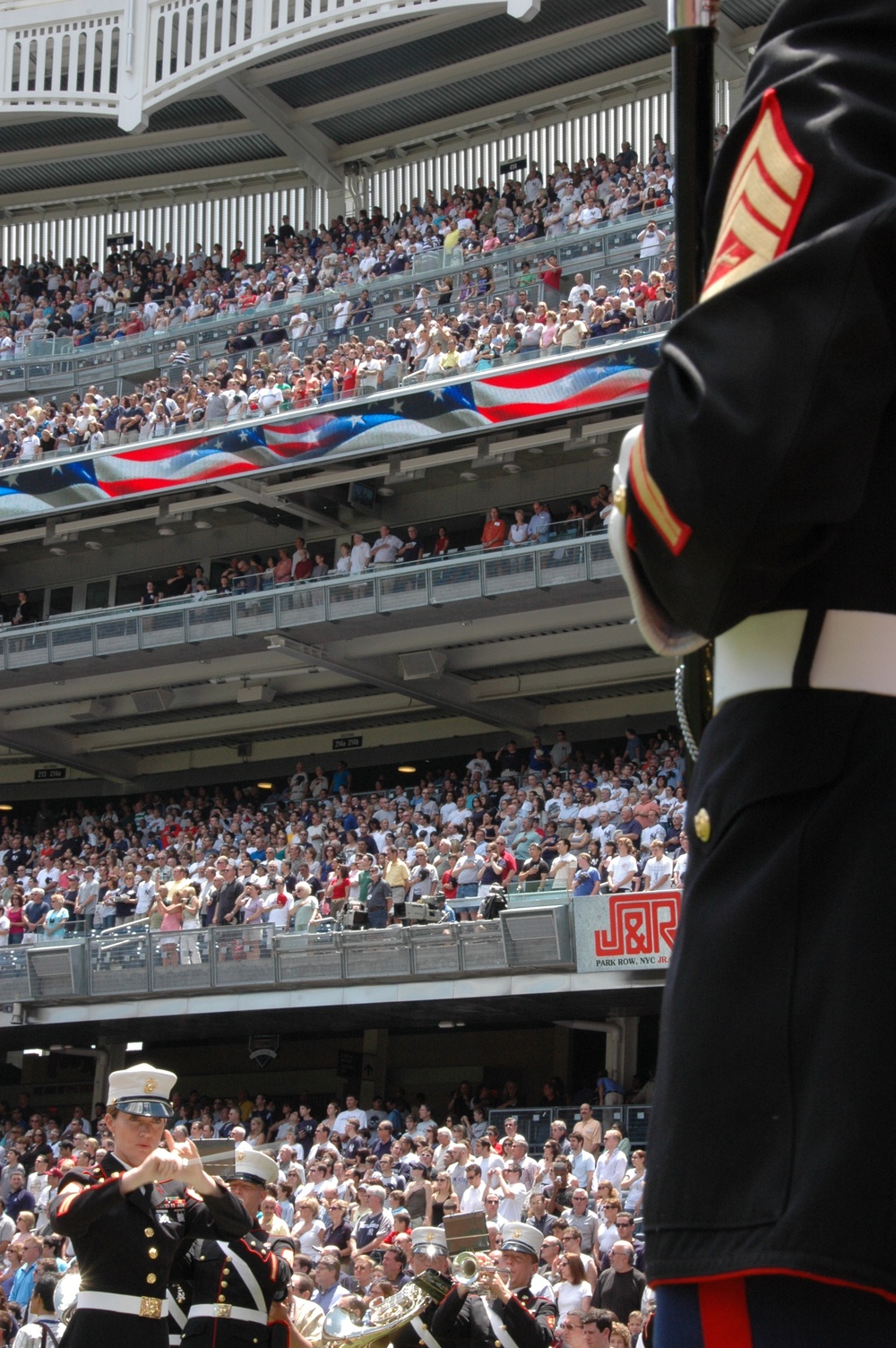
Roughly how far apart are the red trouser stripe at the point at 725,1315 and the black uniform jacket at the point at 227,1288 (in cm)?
566

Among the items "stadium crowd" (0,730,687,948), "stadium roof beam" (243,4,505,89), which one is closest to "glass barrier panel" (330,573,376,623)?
"stadium crowd" (0,730,687,948)

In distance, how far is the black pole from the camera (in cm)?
193

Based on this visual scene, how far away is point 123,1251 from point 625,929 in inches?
528

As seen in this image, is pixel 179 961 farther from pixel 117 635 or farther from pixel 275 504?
pixel 275 504

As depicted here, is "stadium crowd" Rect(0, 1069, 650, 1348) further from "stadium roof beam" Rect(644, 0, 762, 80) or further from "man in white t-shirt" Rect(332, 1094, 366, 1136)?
"stadium roof beam" Rect(644, 0, 762, 80)

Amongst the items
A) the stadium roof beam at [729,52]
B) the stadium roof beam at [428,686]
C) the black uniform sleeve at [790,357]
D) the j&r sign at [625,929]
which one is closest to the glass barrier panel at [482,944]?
the j&r sign at [625,929]

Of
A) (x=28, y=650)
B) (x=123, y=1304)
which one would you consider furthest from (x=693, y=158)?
(x=28, y=650)

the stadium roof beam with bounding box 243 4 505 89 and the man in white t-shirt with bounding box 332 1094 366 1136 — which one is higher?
the stadium roof beam with bounding box 243 4 505 89

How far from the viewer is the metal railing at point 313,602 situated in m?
25.0

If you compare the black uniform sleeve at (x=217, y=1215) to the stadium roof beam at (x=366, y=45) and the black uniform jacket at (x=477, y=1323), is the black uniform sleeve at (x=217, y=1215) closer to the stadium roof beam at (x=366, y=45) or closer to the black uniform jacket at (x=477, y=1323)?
the black uniform jacket at (x=477, y=1323)

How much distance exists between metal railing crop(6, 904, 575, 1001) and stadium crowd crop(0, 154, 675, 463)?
29.9 ft

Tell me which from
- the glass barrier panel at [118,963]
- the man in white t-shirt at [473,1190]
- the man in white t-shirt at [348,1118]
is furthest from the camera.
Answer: the glass barrier panel at [118,963]

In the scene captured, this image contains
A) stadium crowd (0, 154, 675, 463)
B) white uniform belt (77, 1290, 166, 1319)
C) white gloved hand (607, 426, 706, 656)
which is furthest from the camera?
stadium crowd (0, 154, 675, 463)

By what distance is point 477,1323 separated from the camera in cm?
723
